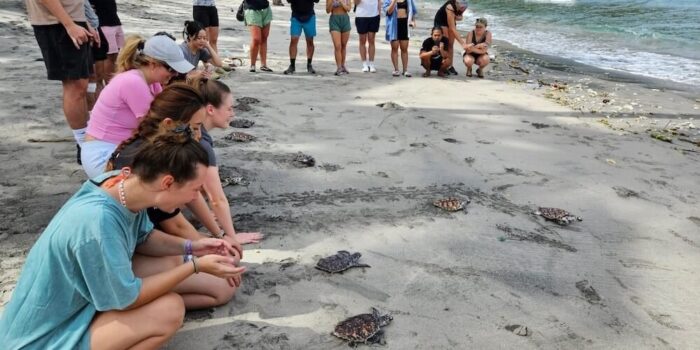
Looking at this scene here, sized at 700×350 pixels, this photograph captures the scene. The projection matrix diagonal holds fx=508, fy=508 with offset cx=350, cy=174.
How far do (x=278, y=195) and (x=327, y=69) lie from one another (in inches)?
215

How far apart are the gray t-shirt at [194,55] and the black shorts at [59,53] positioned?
86cm

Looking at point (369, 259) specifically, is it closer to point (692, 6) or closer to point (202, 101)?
point (202, 101)

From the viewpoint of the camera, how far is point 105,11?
5.52 m

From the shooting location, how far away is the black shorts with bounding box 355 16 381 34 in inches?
347

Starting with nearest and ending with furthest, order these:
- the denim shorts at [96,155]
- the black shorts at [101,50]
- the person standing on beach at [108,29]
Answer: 1. the denim shorts at [96,155]
2. the black shorts at [101,50]
3. the person standing on beach at [108,29]

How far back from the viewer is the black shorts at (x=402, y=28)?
345 inches

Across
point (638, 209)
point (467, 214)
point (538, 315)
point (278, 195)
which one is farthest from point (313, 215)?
point (638, 209)

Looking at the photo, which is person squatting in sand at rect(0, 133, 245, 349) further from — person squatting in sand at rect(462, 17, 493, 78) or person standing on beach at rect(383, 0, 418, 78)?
person squatting in sand at rect(462, 17, 493, 78)

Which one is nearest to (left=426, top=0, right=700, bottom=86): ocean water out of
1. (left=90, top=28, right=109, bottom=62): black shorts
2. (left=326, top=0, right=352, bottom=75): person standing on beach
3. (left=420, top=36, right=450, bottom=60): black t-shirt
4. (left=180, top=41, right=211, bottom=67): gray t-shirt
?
(left=420, top=36, right=450, bottom=60): black t-shirt

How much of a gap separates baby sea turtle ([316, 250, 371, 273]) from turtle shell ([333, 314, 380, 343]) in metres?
0.51

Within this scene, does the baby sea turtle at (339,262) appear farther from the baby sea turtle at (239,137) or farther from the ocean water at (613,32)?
the ocean water at (613,32)

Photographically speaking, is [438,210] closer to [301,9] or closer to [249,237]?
[249,237]

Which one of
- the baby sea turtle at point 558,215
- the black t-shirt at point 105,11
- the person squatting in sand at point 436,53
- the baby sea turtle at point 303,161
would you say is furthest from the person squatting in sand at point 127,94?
the person squatting in sand at point 436,53

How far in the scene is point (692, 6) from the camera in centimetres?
2302
